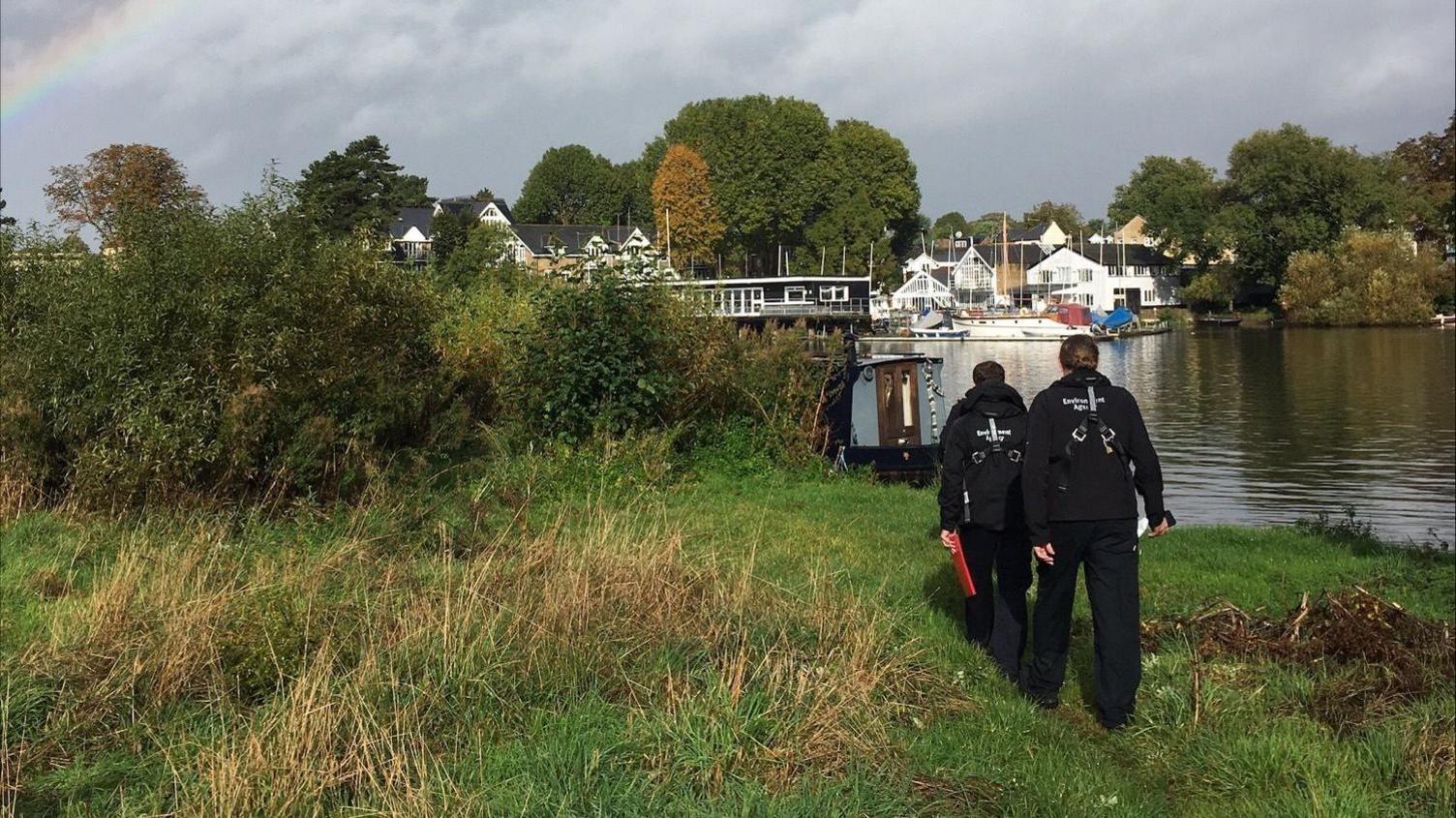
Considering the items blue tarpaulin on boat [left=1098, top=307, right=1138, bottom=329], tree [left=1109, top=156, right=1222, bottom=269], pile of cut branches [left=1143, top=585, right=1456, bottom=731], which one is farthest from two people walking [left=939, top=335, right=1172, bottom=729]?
tree [left=1109, top=156, right=1222, bottom=269]

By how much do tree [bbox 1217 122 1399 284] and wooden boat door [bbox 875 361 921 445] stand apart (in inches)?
3172

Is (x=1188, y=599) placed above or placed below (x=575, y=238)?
below

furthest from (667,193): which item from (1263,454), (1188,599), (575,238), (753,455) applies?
(1188,599)

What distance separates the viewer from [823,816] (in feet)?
15.6

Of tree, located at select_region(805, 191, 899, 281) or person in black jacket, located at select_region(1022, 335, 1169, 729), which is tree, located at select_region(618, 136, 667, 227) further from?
person in black jacket, located at select_region(1022, 335, 1169, 729)

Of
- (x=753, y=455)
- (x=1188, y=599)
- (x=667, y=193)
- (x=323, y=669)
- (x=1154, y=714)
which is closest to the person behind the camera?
(x=323, y=669)

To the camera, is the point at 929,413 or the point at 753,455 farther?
the point at 929,413

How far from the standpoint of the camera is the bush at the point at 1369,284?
78875mm

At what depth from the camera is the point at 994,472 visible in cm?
726

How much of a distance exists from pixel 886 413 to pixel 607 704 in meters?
14.6

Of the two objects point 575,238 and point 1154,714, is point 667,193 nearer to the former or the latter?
point 575,238

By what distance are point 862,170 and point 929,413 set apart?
80379mm

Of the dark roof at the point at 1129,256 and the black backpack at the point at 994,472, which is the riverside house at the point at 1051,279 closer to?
the dark roof at the point at 1129,256

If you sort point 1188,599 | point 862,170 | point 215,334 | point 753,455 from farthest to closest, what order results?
point 862,170, point 753,455, point 215,334, point 1188,599
